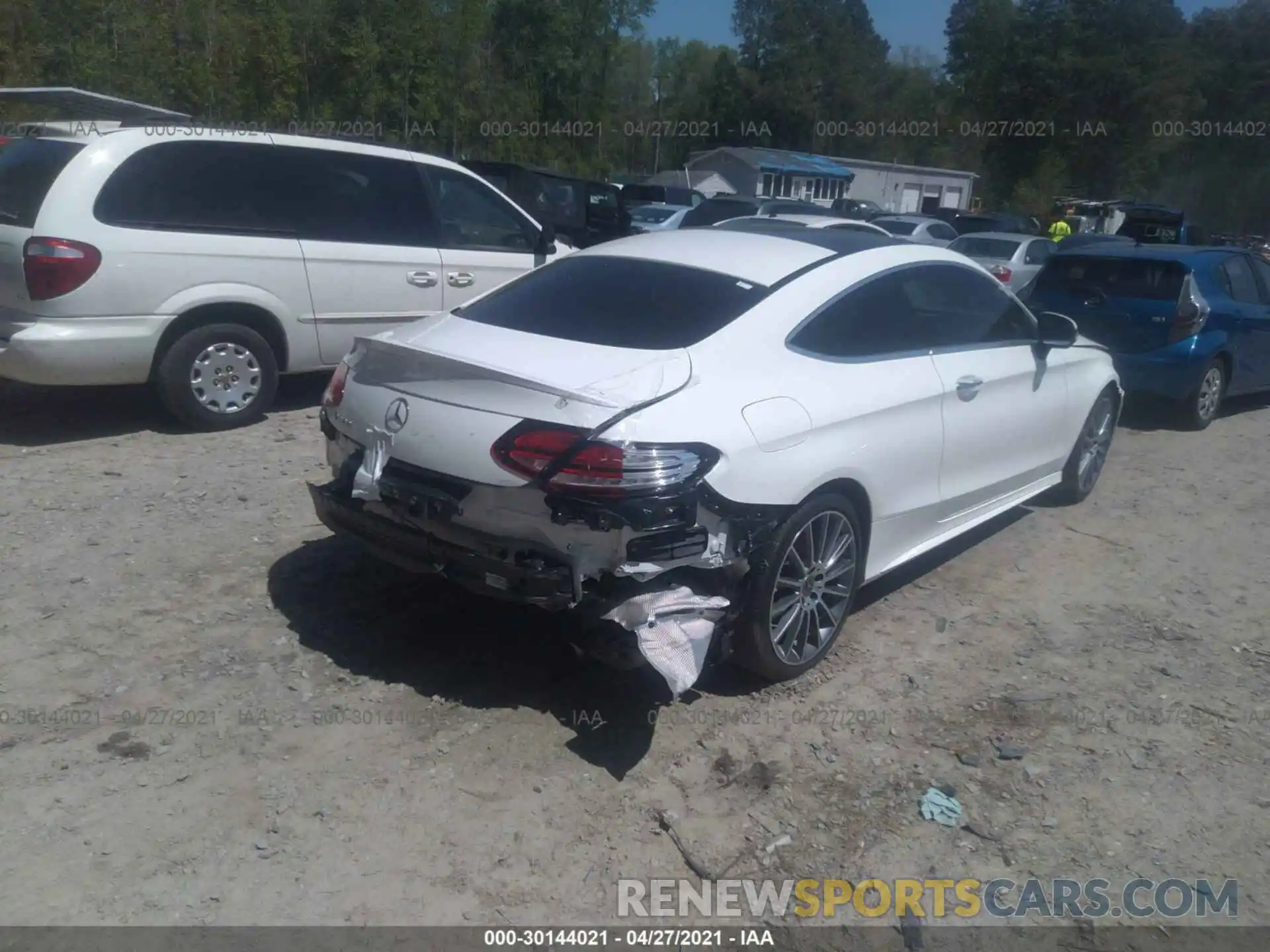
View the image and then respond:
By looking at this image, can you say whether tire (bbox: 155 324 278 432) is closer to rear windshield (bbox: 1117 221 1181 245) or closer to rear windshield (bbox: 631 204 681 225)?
rear windshield (bbox: 631 204 681 225)

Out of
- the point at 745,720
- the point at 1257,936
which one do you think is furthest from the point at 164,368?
the point at 1257,936

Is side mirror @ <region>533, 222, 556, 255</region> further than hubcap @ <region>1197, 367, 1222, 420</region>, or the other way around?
hubcap @ <region>1197, 367, 1222, 420</region>

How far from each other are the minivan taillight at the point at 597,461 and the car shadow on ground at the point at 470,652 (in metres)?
0.58

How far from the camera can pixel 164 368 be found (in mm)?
6605

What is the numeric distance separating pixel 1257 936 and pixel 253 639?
11.9 ft

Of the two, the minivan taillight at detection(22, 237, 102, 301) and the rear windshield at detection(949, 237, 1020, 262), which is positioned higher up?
the rear windshield at detection(949, 237, 1020, 262)

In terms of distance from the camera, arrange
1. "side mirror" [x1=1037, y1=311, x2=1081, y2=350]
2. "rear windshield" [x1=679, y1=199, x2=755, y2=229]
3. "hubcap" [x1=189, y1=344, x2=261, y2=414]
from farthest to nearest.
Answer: "rear windshield" [x1=679, y1=199, x2=755, y2=229], "hubcap" [x1=189, y1=344, x2=261, y2=414], "side mirror" [x1=1037, y1=311, x2=1081, y2=350]

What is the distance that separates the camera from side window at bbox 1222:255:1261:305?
9.23m

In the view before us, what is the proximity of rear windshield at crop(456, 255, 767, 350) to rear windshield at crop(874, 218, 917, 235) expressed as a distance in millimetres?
17393

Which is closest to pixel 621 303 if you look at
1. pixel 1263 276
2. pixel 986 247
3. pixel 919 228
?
pixel 1263 276

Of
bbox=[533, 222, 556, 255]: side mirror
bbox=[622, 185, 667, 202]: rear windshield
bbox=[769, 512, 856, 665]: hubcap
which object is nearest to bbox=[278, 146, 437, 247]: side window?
bbox=[533, 222, 556, 255]: side mirror

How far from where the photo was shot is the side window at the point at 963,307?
200 inches

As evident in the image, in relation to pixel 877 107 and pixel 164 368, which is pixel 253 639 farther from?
pixel 877 107

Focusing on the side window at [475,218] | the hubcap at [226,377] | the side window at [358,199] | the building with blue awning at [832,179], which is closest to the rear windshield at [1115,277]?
the side window at [475,218]
